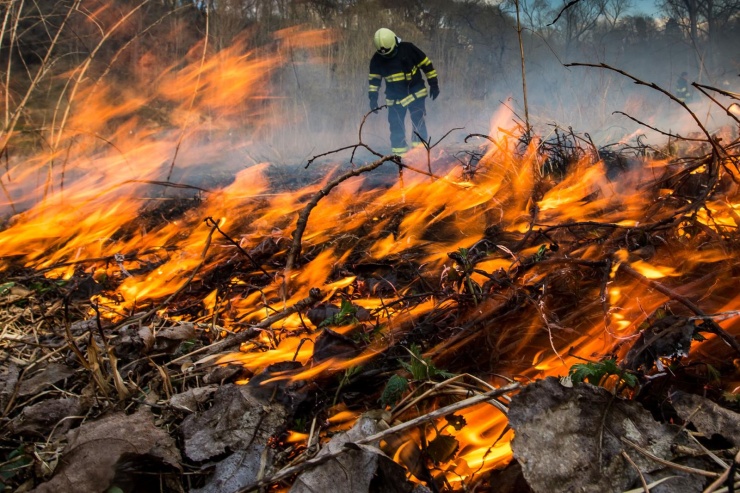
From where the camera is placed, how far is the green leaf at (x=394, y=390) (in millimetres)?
1309

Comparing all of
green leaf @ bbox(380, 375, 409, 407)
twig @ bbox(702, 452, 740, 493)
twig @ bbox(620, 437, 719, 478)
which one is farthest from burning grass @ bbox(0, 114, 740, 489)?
twig @ bbox(702, 452, 740, 493)

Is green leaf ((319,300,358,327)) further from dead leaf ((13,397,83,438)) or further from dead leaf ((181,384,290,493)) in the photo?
dead leaf ((13,397,83,438))

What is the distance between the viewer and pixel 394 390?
1.30 metres

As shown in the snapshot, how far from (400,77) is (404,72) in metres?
0.12

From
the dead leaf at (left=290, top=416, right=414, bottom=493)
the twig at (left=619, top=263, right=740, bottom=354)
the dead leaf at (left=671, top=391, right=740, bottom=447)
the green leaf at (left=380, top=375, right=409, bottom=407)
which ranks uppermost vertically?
the twig at (left=619, top=263, right=740, bottom=354)

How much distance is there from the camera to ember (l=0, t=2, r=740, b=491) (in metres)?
1.17

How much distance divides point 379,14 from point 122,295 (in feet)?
51.6

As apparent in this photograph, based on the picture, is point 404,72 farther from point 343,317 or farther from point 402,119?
point 343,317

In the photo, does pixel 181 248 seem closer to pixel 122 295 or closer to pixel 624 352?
pixel 122 295

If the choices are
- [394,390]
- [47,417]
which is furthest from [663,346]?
[47,417]

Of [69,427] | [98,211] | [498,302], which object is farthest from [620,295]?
[98,211]

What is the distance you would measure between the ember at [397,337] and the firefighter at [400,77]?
5.40m

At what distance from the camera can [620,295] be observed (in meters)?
1.59

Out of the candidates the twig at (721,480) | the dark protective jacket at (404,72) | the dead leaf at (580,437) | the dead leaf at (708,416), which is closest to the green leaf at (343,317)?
the dead leaf at (580,437)
